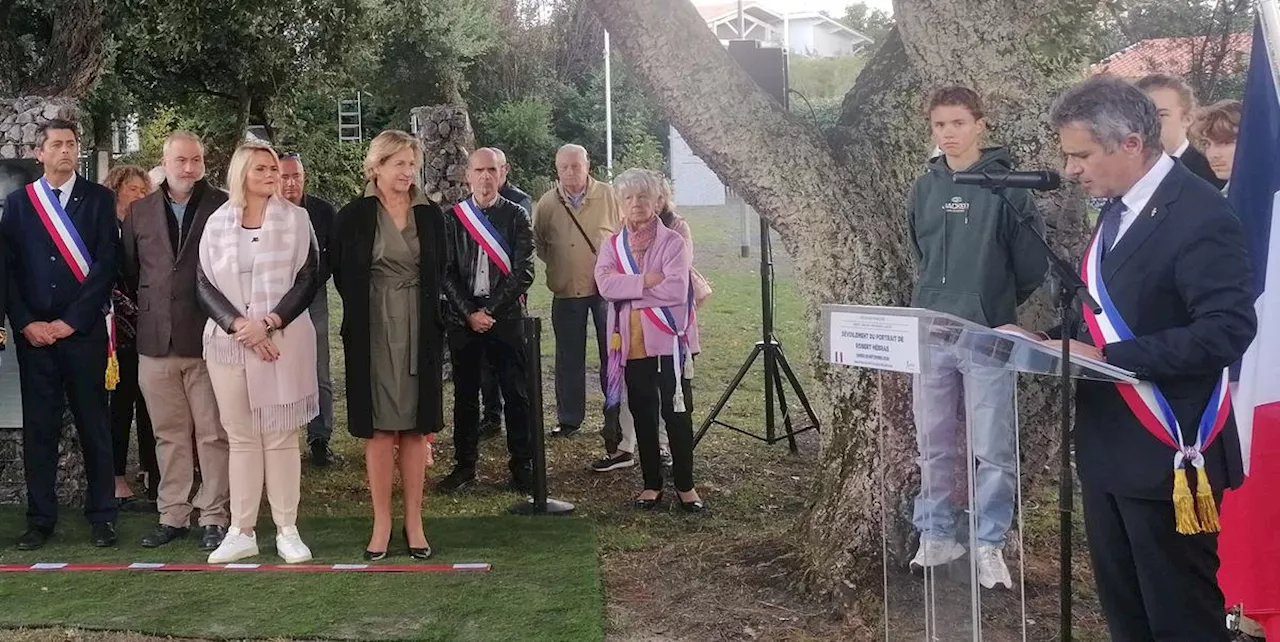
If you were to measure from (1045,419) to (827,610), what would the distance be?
3.94 feet

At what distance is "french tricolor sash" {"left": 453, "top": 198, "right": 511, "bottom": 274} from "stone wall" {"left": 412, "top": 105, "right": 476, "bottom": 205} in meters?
3.20

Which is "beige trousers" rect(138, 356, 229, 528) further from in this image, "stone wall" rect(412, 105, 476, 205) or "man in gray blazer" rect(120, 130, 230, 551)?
"stone wall" rect(412, 105, 476, 205)

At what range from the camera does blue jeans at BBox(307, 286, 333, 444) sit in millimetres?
7410

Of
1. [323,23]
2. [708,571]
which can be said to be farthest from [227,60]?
[708,571]

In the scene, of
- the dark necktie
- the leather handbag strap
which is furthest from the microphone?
the leather handbag strap

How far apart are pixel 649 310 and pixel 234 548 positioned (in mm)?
2240

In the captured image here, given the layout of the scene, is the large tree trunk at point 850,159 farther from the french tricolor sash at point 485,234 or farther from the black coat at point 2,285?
the black coat at point 2,285

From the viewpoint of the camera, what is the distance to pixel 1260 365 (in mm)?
3781

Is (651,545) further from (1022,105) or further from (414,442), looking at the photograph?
(1022,105)

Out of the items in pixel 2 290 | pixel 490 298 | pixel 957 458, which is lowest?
pixel 957 458

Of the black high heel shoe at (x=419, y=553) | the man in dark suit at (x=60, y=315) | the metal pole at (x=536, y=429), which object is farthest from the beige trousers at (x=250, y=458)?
the metal pole at (x=536, y=429)

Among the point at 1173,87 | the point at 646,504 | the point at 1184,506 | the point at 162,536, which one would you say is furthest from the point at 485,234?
the point at 1184,506

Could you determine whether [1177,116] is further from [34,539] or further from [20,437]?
[20,437]

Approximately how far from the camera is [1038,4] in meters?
4.72
